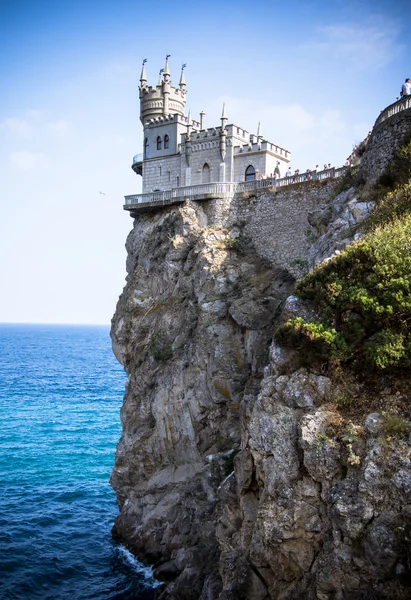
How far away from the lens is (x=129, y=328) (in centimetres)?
3784

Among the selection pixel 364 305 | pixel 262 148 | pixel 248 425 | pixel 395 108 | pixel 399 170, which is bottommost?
pixel 248 425

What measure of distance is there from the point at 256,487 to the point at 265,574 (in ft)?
8.89

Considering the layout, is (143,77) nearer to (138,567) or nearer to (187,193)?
(187,193)

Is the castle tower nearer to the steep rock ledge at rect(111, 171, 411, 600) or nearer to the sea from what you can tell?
the steep rock ledge at rect(111, 171, 411, 600)

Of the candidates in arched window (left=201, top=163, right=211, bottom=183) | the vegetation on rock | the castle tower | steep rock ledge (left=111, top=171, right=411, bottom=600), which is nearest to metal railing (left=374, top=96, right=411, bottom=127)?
steep rock ledge (left=111, top=171, right=411, bottom=600)

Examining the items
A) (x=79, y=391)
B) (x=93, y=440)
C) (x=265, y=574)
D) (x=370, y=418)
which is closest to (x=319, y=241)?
(x=370, y=418)

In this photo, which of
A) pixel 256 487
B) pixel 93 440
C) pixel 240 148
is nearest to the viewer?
pixel 256 487

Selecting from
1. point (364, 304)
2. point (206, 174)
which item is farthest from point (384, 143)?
point (206, 174)

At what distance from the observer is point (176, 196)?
3706 cm

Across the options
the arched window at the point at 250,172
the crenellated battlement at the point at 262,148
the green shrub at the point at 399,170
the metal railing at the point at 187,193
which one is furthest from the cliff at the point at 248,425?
the crenellated battlement at the point at 262,148

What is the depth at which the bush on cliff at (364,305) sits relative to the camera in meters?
19.1

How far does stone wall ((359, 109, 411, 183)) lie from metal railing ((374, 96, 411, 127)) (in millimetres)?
299

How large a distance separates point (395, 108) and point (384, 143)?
1.68m

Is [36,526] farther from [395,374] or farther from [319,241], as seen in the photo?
[395,374]
